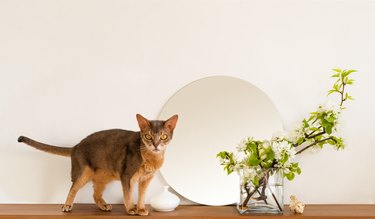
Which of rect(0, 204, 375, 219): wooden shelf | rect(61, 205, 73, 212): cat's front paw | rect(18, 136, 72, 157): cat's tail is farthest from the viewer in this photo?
rect(18, 136, 72, 157): cat's tail

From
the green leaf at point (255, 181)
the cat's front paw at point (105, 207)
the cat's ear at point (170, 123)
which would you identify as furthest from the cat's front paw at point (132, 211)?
the green leaf at point (255, 181)

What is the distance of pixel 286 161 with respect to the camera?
1667 millimetres

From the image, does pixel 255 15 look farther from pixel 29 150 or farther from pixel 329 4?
pixel 29 150

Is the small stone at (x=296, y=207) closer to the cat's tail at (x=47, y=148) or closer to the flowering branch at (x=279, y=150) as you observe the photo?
the flowering branch at (x=279, y=150)

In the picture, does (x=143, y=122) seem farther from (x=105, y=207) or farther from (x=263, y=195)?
(x=263, y=195)

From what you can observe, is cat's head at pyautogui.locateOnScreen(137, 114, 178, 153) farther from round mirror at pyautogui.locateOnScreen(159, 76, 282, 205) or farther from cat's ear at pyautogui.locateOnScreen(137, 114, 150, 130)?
round mirror at pyautogui.locateOnScreen(159, 76, 282, 205)

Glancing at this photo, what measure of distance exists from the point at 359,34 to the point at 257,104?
1.82 ft

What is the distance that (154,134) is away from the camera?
1.66 m

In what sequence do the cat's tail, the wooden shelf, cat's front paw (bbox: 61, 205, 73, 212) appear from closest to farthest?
the wooden shelf, cat's front paw (bbox: 61, 205, 73, 212), the cat's tail

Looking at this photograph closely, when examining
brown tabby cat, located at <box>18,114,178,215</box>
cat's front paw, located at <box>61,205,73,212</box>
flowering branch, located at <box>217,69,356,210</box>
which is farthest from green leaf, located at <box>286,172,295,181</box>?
cat's front paw, located at <box>61,205,73,212</box>

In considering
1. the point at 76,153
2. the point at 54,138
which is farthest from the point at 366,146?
the point at 54,138

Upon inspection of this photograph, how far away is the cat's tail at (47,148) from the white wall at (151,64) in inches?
4.0

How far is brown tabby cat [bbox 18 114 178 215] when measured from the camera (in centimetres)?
169

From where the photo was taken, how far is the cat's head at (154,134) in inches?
65.2
